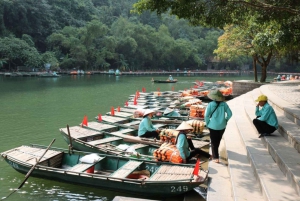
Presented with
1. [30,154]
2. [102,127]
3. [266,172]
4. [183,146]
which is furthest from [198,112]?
[266,172]

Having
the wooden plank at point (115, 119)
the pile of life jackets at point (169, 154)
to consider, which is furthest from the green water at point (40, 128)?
the wooden plank at point (115, 119)

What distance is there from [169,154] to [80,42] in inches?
2075

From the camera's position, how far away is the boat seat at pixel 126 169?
259 inches

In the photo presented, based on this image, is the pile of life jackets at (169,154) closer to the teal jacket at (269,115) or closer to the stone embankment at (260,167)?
the stone embankment at (260,167)

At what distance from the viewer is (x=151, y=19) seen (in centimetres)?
9069

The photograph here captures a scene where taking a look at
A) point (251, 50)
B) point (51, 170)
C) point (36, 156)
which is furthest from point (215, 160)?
point (251, 50)

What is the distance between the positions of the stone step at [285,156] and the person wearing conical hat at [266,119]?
0.56 feet

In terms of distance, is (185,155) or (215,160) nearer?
(215,160)

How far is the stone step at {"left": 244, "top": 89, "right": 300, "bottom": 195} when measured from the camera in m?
4.79

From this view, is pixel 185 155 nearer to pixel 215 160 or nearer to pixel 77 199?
pixel 215 160

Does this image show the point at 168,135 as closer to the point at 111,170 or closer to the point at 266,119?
the point at 111,170

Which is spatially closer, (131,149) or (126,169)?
(126,169)

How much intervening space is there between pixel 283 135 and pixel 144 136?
155 inches

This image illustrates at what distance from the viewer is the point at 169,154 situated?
23.7ft
